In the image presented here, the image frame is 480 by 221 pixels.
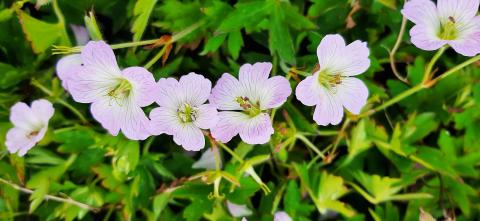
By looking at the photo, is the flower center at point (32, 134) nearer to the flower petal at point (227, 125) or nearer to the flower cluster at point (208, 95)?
the flower cluster at point (208, 95)

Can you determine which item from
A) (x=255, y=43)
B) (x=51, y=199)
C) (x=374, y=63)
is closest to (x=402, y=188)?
(x=374, y=63)

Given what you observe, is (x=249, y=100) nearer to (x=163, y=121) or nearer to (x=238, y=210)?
(x=163, y=121)

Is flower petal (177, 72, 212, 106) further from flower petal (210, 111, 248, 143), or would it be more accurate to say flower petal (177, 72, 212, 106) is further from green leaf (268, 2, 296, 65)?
green leaf (268, 2, 296, 65)

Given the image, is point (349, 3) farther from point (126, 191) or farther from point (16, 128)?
point (16, 128)

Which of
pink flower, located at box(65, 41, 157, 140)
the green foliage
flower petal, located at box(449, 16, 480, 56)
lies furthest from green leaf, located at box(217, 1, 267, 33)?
flower petal, located at box(449, 16, 480, 56)

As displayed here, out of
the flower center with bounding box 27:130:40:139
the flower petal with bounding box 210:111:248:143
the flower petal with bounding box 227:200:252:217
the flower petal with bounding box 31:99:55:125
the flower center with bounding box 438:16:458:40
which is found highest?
the flower center with bounding box 438:16:458:40

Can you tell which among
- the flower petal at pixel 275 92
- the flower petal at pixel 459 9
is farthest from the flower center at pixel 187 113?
the flower petal at pixel 459 9

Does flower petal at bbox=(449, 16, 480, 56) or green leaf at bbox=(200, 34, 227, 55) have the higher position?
flower petal at bbox=(449, 16, 480, 56)
